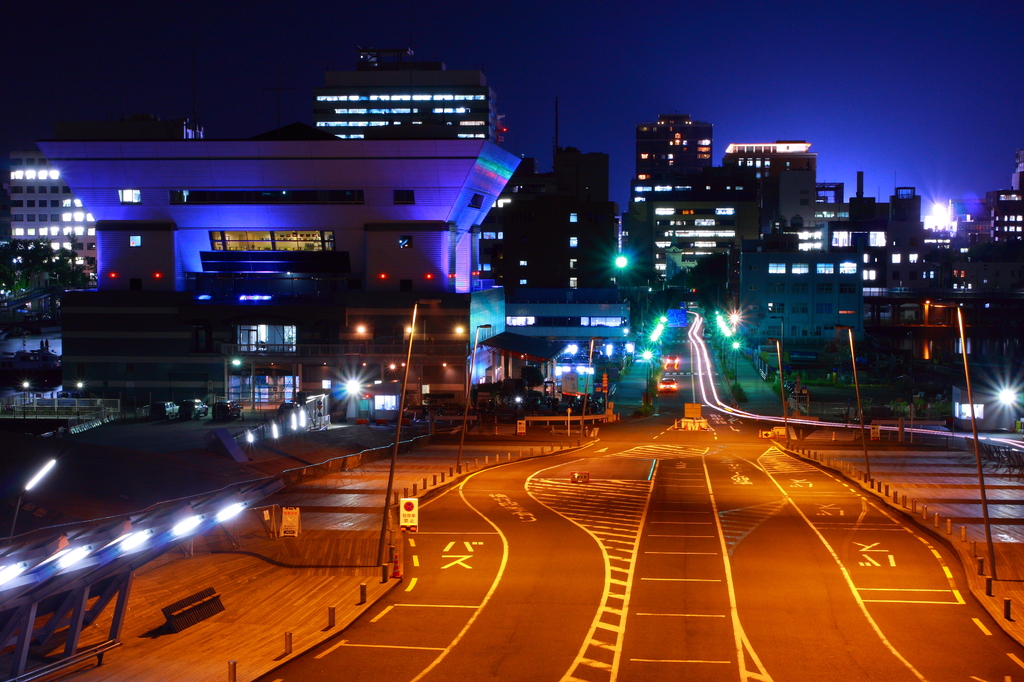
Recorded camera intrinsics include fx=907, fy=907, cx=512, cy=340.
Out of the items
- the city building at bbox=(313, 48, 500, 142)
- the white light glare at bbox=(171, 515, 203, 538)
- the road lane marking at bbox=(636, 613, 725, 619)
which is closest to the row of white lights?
the white light glare at bbox=(171, 515, 203, 538)

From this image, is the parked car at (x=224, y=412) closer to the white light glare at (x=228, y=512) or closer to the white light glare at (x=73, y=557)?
the white light glare at (x=228, y=512)

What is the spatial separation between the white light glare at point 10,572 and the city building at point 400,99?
6319 inches

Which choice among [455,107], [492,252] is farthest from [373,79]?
[492,252]

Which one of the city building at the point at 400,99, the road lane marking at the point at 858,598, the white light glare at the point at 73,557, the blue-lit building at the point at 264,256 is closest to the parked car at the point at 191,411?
the blue-lit building at the point at 264,256

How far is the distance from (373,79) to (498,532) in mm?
156526

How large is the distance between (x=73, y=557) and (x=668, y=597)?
14478mm

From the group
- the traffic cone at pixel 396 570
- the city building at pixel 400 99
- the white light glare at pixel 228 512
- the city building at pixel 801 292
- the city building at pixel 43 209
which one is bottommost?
the traffic cone at pixel 396 570

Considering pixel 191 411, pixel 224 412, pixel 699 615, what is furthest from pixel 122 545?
pixel 191 411

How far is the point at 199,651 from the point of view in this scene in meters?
20.2

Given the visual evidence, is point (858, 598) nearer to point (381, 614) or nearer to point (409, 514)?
point (381, 614)

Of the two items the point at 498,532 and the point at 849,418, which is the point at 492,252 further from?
the point at 498,532

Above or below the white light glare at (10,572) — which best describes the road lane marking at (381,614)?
below

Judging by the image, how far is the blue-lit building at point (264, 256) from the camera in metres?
72.2

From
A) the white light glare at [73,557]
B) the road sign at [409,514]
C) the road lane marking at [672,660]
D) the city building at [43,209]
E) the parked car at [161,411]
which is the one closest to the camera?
the white light glare at [73,557]
